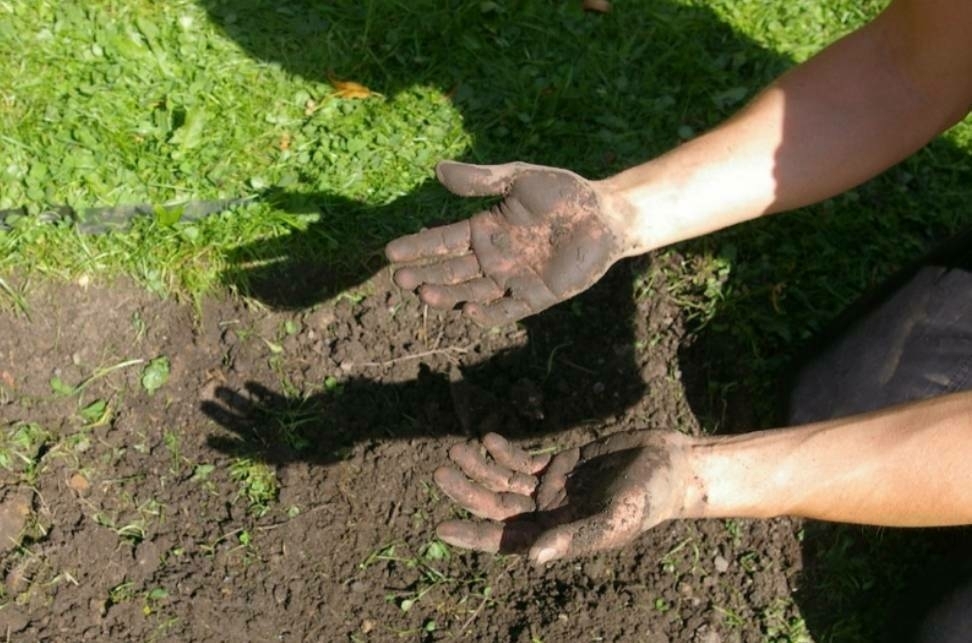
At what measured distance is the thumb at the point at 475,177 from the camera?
6.45 feet

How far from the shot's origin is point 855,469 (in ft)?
6.00

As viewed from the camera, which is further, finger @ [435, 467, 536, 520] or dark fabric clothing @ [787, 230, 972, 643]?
dark fabric clothing @ [787, 230, 972, 643]

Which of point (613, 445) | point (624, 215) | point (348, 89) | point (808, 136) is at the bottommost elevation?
point (348, 89)

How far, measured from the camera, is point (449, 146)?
301 cm

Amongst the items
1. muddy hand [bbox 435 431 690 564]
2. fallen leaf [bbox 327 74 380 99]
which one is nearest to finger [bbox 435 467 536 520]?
muddy hand [bbox 435 431 690 564]

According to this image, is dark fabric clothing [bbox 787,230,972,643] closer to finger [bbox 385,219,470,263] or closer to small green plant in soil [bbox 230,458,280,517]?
finger [bbox 385,219,470,263]

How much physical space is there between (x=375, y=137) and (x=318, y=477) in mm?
1042

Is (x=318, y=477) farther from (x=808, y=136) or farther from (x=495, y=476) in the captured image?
(x=808, y=136)

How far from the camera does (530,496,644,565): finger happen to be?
1.66 m

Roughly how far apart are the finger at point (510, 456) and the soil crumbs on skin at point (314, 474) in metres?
0.65

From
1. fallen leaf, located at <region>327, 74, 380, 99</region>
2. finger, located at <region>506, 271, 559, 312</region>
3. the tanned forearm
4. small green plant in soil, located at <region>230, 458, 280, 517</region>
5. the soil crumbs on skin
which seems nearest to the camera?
finger, located at <region>506, 271, 559, 312</region>

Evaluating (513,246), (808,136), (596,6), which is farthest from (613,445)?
(596,6)

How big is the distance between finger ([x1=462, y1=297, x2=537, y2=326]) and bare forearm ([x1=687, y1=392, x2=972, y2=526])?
1.41 feet

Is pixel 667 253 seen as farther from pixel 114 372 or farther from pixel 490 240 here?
pixel 114 372
